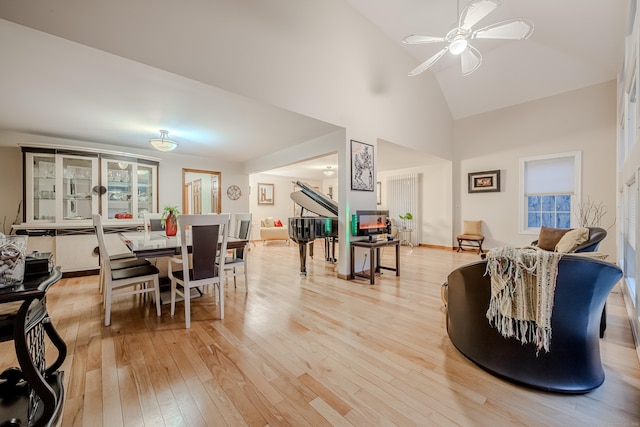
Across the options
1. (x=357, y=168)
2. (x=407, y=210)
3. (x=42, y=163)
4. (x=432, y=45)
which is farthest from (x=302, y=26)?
(x=407, y=210)

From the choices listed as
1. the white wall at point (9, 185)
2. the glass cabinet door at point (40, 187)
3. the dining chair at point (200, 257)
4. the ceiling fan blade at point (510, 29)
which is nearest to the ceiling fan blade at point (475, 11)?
the ceiling fan blade at point (510, 29)

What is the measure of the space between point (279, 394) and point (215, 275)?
151 cm

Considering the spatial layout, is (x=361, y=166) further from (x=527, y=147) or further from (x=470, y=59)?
(x=527, y=147)

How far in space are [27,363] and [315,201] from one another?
3.95 m

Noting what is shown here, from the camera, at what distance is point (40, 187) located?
402cm

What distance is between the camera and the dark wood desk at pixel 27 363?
99 centimetres

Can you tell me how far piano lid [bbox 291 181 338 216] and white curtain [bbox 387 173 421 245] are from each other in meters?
3.90

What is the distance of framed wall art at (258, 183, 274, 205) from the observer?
9080 mm

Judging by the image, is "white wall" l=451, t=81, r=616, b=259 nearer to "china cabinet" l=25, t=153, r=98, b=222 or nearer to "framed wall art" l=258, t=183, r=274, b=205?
"framed wall art" l=258, t=183, r=274, b=205

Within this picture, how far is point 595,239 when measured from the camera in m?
2.65

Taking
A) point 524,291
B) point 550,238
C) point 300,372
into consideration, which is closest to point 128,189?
point 300,372

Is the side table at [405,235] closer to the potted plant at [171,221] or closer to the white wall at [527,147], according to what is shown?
the white wall at [527,147]

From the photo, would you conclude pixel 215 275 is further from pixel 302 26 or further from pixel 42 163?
pixel 42 163

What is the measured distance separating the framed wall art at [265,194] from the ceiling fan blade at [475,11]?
731 cm
